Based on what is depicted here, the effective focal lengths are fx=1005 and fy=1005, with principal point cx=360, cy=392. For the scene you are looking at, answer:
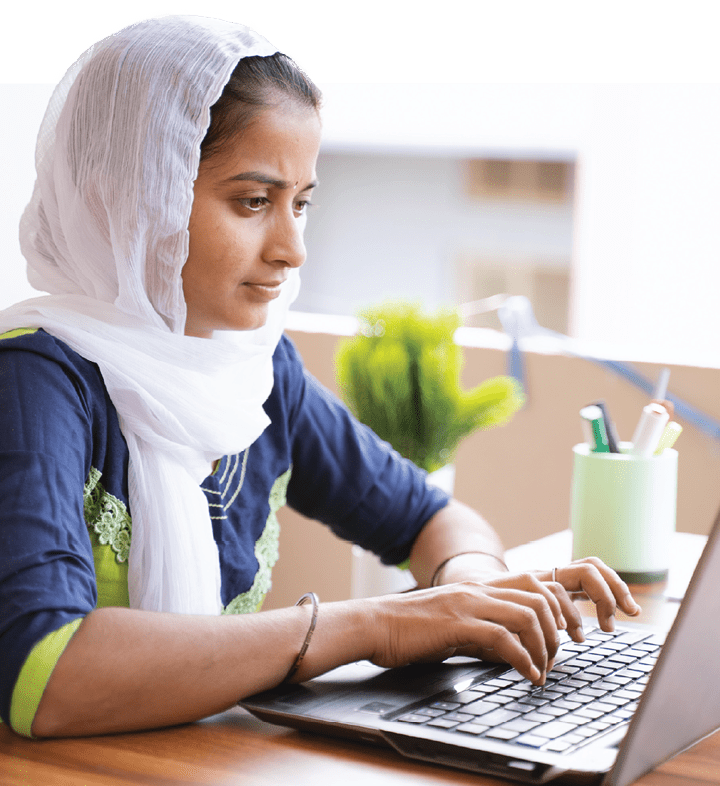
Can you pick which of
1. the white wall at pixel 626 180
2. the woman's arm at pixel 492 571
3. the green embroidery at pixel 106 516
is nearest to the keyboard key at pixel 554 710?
the woman's arm at pixel 492 571

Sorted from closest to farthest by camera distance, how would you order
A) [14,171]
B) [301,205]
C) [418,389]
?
[301,205], [418,389], [14,171]

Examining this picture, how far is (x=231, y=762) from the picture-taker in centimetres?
68

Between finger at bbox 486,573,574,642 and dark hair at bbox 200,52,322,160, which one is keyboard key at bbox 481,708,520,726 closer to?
finger at bbox 486,573,574,642

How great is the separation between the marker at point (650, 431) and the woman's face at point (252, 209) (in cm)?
47

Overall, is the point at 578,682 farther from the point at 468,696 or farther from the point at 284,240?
the point at 284,240

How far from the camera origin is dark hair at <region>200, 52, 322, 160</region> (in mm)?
1038

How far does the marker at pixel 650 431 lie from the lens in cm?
121

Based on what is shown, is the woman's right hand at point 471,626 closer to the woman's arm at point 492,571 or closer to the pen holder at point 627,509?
the woman's arm at point 492,571

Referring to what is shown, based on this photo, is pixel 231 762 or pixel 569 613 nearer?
pixel 231 762

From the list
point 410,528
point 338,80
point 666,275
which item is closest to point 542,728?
point 410,528

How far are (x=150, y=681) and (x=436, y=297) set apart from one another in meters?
15.8

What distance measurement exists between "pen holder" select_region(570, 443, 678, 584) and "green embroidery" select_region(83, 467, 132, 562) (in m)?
0.54

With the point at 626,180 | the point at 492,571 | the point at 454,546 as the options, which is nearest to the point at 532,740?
the point at 492,571

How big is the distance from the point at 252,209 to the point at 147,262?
128 millimetres
